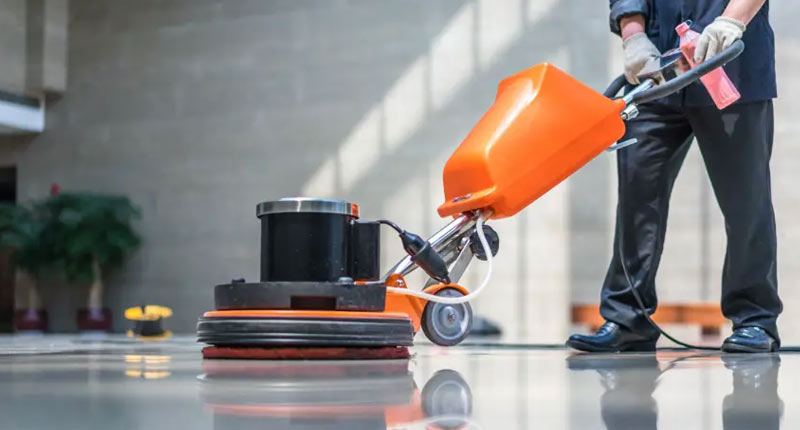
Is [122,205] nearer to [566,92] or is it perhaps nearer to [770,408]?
[566,92]

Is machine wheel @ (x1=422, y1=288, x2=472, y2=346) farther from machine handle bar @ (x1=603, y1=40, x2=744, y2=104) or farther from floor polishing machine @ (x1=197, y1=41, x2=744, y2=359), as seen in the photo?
machine handle bar @ (x1=603, y1=40, x2=744, y2=104)

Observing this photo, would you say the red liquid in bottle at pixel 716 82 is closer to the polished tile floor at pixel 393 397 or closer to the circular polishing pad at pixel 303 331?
the polished tile floor at pixel 393 397

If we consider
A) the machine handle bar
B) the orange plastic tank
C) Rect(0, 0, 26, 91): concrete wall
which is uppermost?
Rect(0, 0, 26, 91): concrete wall

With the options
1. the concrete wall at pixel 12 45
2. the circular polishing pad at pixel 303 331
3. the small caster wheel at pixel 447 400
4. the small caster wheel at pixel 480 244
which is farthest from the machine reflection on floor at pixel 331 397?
the concrete wall at pixel 12 45

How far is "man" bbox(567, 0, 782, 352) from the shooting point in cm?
195

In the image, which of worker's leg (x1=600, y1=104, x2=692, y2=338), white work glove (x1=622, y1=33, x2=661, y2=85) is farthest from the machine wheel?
white work glove (x1=622, y1=33, x2=661, y2=85)

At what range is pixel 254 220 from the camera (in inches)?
238

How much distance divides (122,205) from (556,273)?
9.26 feet

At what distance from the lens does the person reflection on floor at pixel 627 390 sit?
67 centimetres

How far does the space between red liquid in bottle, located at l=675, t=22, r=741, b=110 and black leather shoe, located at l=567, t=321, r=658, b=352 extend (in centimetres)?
51

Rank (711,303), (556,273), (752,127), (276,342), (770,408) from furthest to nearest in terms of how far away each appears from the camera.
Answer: (556,273)
(711,303)
(752,127)
(276,342)
(770,408)

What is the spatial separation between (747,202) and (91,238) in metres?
4.83

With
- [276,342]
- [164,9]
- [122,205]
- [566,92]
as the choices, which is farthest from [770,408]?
[164,9]

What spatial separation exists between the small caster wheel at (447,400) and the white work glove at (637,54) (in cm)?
100
